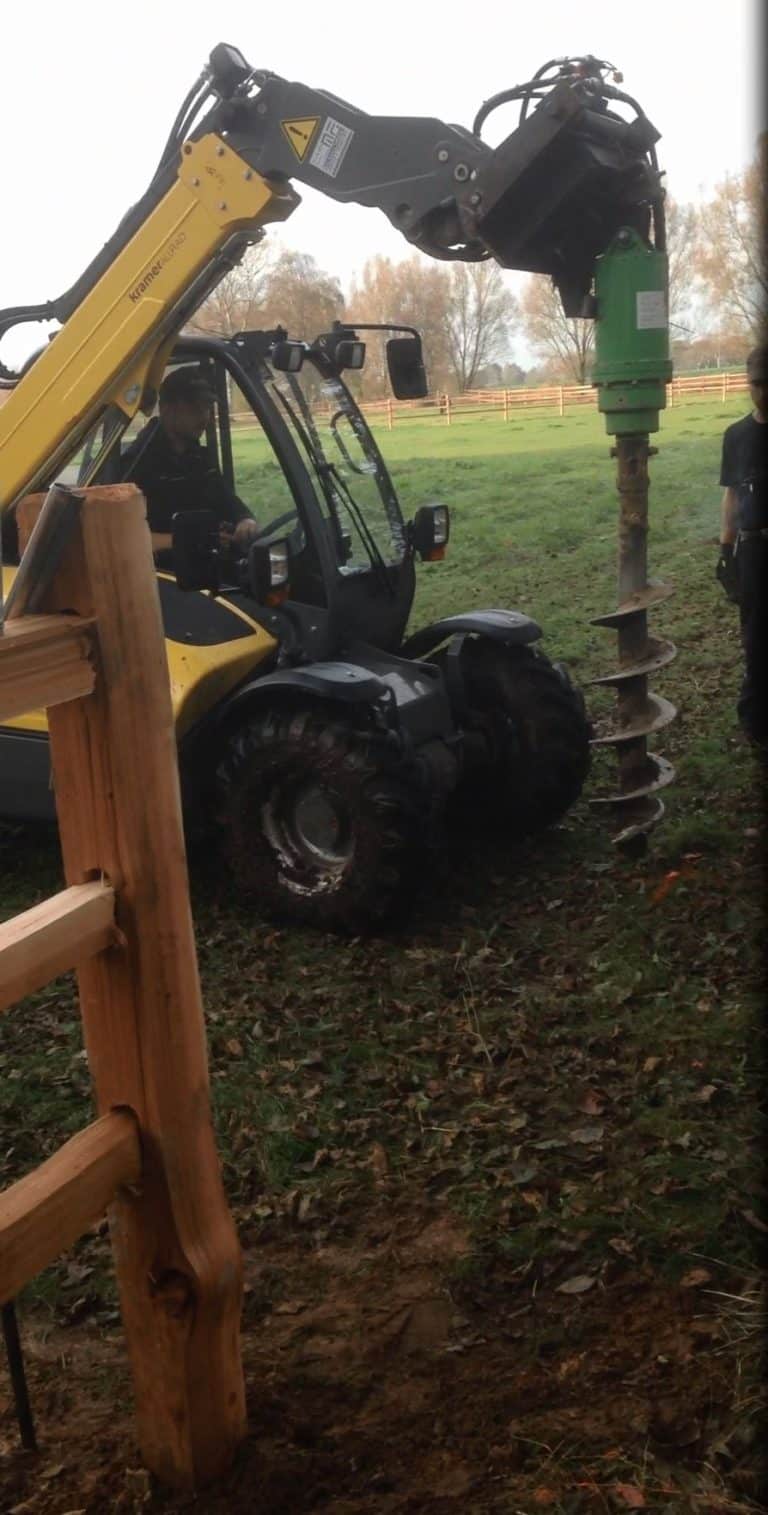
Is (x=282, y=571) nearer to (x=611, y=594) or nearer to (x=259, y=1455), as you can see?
(x=259, y=1455)

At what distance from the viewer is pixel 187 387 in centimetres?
473

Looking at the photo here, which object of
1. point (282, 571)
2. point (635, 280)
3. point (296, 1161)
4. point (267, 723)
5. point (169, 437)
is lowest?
point (296, 1161)

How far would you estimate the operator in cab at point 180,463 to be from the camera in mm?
4738

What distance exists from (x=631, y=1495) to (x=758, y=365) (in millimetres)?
4534

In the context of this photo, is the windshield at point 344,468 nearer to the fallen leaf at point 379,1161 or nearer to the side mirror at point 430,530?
the side mirror at point 430,530

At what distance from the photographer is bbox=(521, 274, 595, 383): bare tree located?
4.67 meters

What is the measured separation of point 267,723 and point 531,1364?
98.5 inches

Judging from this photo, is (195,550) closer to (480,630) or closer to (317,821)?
(317,821)

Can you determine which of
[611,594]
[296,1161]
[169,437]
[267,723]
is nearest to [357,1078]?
[296,1161]

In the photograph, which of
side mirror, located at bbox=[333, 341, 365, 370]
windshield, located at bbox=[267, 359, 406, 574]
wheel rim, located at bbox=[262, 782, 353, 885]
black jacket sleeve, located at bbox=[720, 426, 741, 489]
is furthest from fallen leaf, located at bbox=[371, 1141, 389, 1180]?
black jacket sleeve, located at bbox=[720, 426, 741, 489]

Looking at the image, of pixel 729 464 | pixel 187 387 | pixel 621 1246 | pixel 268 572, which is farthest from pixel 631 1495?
pixel 729 464

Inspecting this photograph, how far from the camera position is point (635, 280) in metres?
4.23

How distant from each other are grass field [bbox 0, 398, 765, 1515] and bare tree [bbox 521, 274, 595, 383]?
867mm

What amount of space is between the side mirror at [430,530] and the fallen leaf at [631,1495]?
364cm
